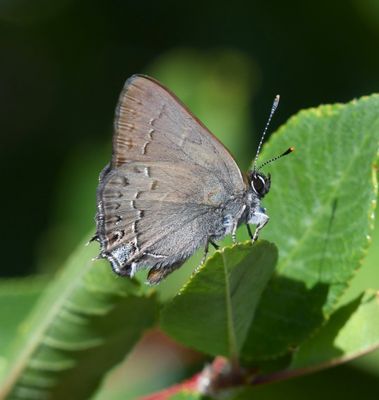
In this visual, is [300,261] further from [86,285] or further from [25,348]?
[25,348]

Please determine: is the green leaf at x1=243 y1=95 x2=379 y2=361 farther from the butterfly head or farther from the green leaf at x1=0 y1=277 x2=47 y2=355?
Answer: the green leaf at x1=0 y1=277 x2=47 y2=355

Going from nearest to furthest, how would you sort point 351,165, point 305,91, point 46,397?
point 351,165 < point 46,397 < point 305,91

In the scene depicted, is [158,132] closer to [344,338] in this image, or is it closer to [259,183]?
[259,183]

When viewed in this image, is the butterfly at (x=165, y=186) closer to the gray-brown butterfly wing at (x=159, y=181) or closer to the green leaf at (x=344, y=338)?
the gray-brown butterfly wing at (x=159, y=181)

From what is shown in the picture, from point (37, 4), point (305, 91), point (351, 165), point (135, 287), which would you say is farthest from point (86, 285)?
point (37, 4)

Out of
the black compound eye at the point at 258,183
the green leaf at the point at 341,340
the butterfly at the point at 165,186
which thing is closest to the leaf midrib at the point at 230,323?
the green leaf at the point at 341,340

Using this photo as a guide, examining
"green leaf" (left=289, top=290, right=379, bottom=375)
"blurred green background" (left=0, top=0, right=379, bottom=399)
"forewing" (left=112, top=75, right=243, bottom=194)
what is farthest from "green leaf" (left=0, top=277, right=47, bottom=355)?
"blurred green background" (left=0, top=0, right=379, bottom=399)
